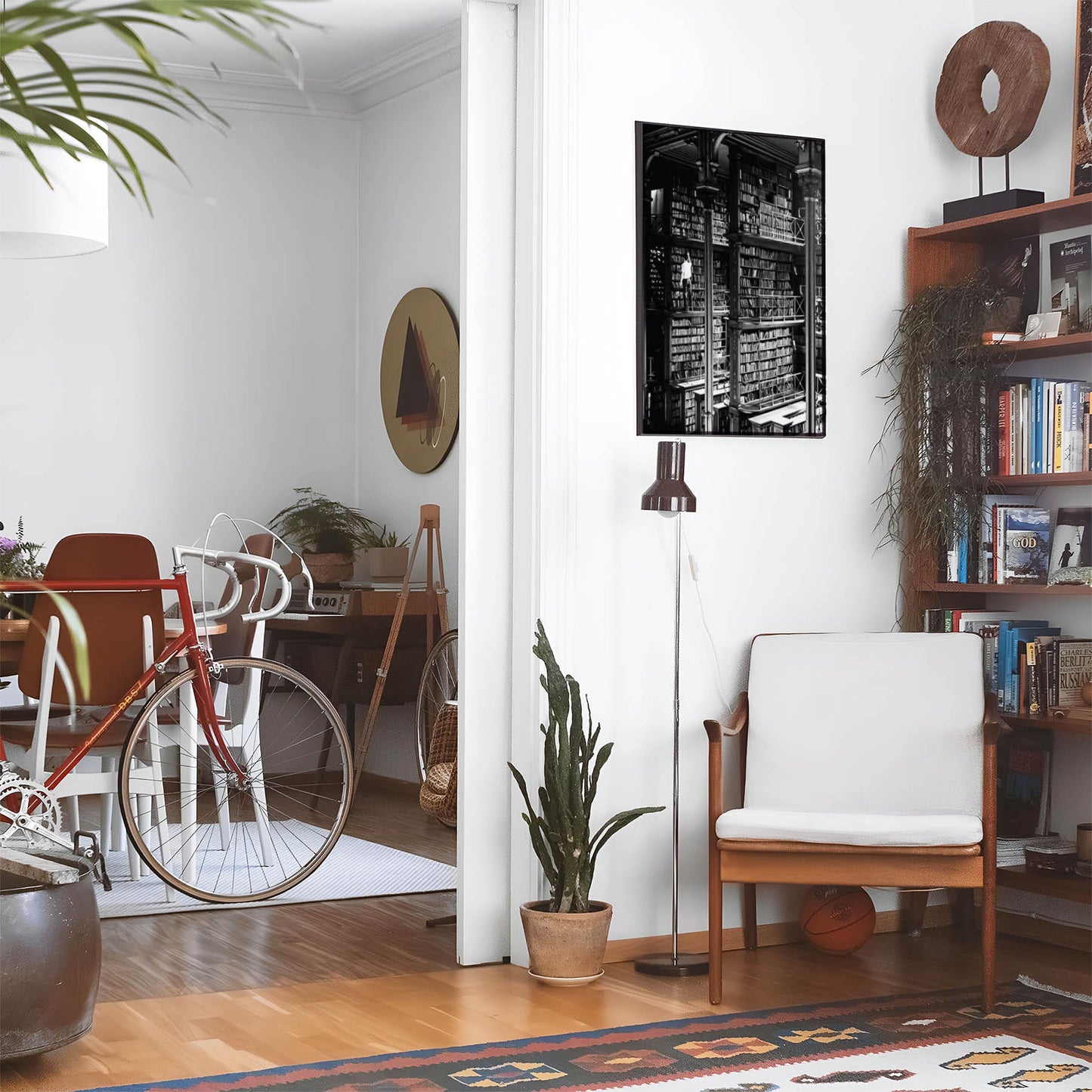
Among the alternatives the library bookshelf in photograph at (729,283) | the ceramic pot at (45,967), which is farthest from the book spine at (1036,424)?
the ceramic pot at (45,967)

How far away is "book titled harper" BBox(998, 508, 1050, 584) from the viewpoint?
3840 mm

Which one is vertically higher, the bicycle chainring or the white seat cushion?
the white seat cushion

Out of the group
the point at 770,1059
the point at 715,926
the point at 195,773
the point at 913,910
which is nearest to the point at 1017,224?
the point at 913,910

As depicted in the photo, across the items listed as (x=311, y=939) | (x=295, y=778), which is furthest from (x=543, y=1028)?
(x=295, y=778)

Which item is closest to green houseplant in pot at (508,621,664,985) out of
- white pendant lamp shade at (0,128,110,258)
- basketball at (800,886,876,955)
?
basketball at (800,886,876,955)

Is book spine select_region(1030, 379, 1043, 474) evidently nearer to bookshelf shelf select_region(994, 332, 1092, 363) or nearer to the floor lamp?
bookshelf shelf select_region(994, 332, 1092, 363)

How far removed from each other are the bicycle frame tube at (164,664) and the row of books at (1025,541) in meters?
2.06

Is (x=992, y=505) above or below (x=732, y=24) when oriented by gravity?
below

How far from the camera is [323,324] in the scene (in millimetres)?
7031

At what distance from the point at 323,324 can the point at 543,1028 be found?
4598mm

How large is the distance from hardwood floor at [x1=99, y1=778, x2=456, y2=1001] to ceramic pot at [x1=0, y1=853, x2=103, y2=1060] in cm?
54

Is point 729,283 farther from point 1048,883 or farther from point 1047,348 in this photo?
point 1048,883

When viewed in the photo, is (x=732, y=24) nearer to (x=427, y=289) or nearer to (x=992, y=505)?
(x=992, y=505)

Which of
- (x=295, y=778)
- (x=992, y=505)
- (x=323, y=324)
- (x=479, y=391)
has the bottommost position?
(x=295, y=778)
